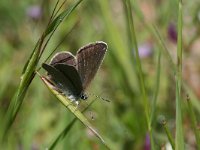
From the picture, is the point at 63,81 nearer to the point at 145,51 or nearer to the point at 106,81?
the point at 106,81

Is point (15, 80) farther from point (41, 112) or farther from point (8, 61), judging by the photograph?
point (41, 112)

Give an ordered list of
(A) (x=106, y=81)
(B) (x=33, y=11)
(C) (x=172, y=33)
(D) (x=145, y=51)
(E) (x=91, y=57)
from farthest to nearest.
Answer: (B) (x=33, y=11), (D) (x=145, y=51), (A) (x=106, y=81), (C) (x=172, y=33), (E) (x=91, y=57)

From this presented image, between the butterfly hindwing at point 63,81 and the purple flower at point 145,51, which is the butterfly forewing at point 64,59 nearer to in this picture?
the butterfly hindwing at point 63,81

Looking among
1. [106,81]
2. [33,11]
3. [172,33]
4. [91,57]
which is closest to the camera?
[91,57]

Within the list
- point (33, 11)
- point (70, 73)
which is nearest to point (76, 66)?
point (70, 73)

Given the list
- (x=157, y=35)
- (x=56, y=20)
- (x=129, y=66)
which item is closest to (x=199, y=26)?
(x=129, y=66)

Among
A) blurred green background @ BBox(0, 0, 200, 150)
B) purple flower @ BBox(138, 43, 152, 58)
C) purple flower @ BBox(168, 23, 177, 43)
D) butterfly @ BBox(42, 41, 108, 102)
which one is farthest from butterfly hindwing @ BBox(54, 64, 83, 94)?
purple flower @ BBox(138, 43, 152, 58)
